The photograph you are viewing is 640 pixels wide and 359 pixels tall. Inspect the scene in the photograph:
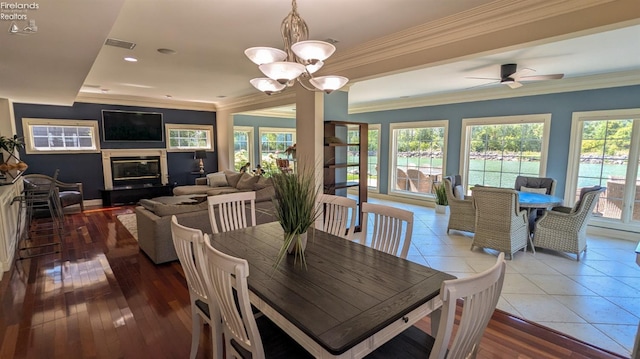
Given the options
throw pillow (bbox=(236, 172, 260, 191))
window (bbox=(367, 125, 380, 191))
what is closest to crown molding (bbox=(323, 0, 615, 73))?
throw pillow (bbox=(236, 172, 260, 191))

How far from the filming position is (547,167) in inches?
220

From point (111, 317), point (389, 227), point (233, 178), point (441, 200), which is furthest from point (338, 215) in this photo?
point (233, 178)

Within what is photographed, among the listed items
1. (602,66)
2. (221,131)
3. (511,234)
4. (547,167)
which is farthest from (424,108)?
(221,131)

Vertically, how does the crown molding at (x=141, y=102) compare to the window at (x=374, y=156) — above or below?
above

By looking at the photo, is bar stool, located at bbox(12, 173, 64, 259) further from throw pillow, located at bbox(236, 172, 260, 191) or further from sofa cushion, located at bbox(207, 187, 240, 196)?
throw pillow, located at bbox(236, 172, 260, 191)

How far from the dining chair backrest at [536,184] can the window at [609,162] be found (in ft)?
2.09

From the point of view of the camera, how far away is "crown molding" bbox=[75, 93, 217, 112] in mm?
6762

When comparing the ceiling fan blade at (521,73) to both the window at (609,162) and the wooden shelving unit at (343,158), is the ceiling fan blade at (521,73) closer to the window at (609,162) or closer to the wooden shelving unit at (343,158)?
the window at (609,162)

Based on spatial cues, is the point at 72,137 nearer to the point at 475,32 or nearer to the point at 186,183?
the point at 186,183

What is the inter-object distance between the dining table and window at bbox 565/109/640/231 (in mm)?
5348

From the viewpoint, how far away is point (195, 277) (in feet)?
5.89

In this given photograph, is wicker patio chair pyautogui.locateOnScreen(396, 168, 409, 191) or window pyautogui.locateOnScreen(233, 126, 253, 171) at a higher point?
window pyautogui.locateOnScreen(233, 126, 253, 171)

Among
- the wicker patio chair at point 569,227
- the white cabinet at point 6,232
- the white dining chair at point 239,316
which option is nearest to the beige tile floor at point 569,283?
the wicker patio chair at point 569,227

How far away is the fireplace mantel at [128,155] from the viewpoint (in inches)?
278
